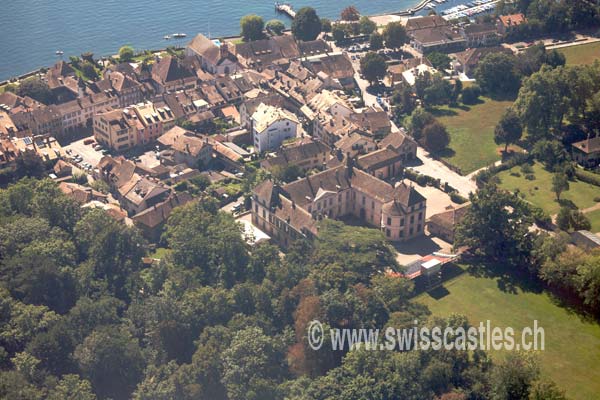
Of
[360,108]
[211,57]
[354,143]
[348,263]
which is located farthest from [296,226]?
[211,57]

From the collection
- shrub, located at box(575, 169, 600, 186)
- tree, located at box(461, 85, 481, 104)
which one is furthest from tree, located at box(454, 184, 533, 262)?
tree, located at box(461, 85, 481, 104)

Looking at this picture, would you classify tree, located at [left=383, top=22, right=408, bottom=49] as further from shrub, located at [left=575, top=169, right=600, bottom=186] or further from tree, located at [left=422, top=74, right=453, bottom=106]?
shrub, located at [left=575, top=169, right=600, bottom=186]

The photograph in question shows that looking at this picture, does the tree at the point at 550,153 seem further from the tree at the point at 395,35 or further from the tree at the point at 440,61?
the tree at the point at 395,35

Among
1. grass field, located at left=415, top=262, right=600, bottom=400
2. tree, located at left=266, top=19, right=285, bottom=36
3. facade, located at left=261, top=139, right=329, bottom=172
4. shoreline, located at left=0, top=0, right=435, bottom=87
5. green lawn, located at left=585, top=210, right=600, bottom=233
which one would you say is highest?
tree, located at left=266, top=19, right=285, bottom=36

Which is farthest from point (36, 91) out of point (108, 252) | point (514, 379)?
point (514, 379)

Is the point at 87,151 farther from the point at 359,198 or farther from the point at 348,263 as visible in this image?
the point at 348,263

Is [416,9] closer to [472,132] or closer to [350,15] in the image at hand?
[350,15]
